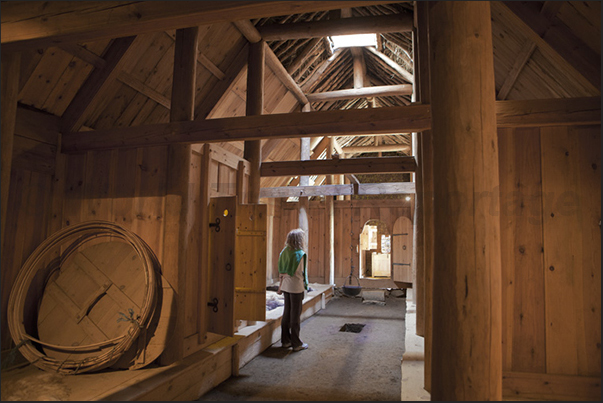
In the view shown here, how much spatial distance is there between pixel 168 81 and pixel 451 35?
4213mm

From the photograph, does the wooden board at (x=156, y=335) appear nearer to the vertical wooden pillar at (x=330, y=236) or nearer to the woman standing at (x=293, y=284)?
the woman standing at (x=293, y=284)

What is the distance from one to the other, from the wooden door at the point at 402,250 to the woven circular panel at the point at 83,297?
8.22 m

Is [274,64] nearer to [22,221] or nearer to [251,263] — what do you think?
[251,263]

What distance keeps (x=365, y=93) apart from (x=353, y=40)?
1243 millimetres

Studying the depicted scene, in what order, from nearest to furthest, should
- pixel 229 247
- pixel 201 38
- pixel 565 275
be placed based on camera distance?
pixel 565 275
pixel 229 247
pixel 201 38

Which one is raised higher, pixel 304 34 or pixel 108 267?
pixel 304 34

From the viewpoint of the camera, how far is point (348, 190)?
8.98m

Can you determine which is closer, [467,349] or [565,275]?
[467,349]

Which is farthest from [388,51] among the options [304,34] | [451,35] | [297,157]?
[451,35]

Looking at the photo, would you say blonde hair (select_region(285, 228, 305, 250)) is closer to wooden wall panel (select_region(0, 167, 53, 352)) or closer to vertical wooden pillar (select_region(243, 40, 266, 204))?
vertical wooden pillar (select_region(243, 40, 266, 204))

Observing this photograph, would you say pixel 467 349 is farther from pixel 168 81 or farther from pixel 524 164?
pixel 168 81

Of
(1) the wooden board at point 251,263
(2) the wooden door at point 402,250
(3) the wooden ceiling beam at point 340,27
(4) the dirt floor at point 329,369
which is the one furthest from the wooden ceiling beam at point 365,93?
(4) the dirt floor at point 329,369

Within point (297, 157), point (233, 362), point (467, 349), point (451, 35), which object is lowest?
point (233, 362)

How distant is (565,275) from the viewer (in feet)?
10.0
